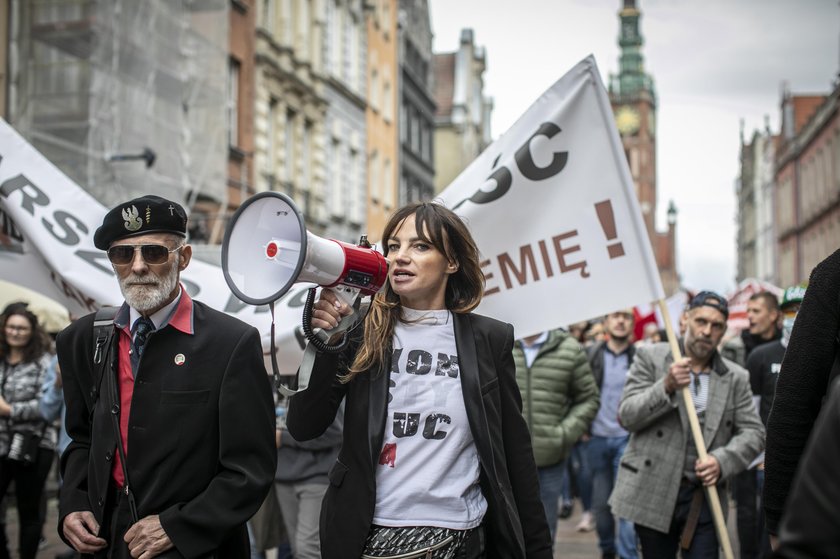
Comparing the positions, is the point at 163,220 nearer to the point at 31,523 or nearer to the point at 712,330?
the point at 712,330

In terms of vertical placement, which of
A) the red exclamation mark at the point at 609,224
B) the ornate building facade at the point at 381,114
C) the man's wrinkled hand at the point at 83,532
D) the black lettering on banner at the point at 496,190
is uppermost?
the ornate building facade at the point at 381,114

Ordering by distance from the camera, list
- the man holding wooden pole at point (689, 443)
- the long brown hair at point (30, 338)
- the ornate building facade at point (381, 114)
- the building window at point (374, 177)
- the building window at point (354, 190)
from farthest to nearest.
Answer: the building window at point (374, 177) < the ornate building facade at point (381, 114) < the building window at point (354, 190) < the long brown hair at point (30, 338) < the man holding wooden pole at point (689, 443)

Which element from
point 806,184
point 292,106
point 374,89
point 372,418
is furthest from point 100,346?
point 806,184

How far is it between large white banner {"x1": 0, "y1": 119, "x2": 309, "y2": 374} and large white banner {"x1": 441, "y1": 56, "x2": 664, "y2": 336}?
6.33 ft

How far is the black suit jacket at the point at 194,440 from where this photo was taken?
126 inches

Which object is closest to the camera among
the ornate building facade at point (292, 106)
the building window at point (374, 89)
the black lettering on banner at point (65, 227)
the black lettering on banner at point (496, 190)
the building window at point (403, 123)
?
the black lettering on banner at point (496, 190)

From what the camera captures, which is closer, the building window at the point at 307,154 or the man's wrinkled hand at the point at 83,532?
the man's wrinkled hand at the point at 83,532

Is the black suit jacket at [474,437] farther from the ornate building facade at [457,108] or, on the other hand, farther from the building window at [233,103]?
the ornate building facade at [457,108]

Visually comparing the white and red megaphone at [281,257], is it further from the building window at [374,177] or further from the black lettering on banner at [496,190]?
the building window at [374,177]

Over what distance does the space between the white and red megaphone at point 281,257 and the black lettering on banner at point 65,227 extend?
8.54 ft

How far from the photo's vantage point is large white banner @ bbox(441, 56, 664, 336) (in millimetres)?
5281

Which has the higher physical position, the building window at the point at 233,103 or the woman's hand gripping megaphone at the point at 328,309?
the building window at the point at 233,103

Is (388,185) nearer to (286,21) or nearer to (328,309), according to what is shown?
(286,21)

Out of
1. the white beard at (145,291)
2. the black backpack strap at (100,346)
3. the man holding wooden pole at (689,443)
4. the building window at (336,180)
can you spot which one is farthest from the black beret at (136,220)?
the building window at (336,180)
